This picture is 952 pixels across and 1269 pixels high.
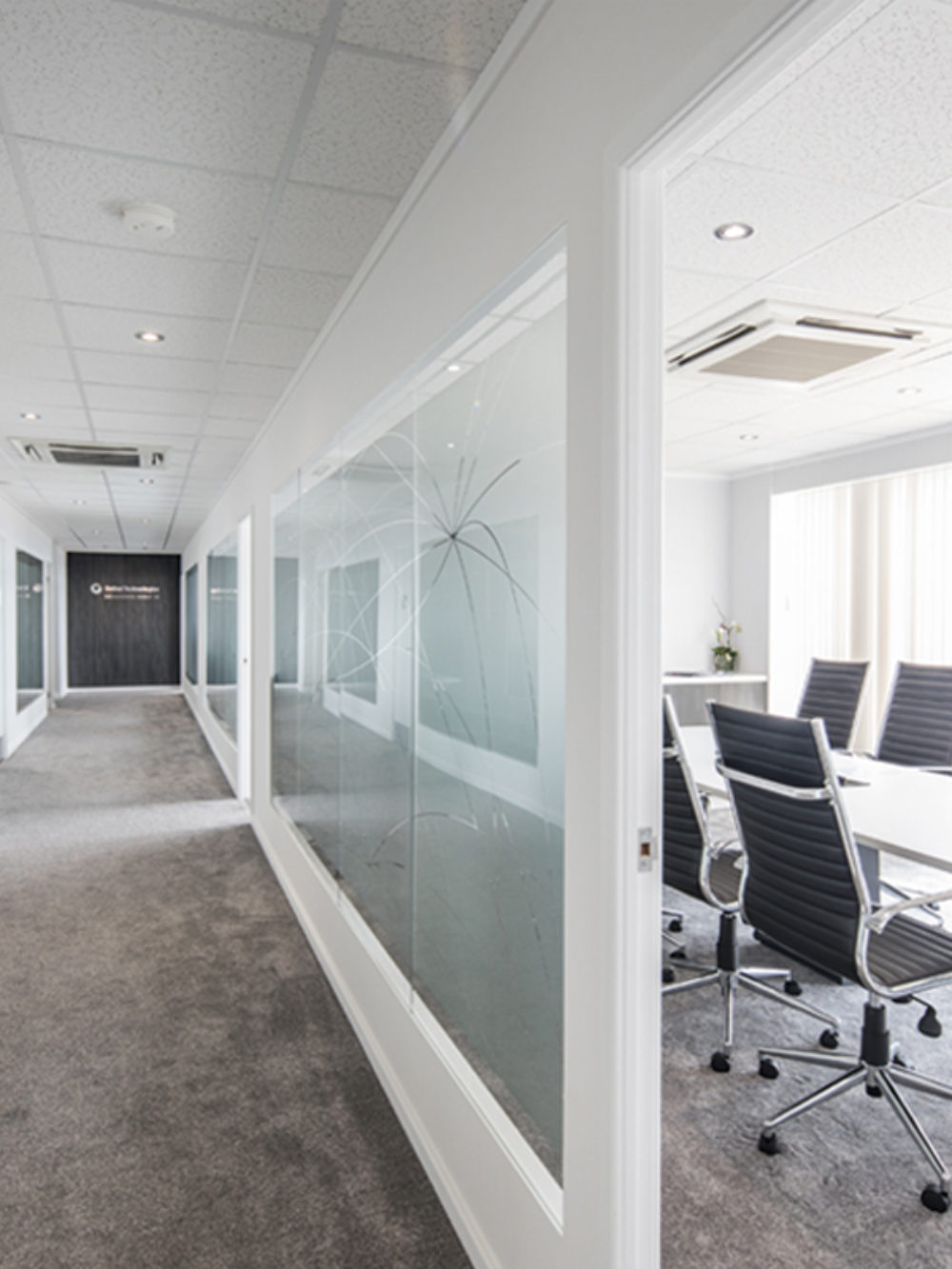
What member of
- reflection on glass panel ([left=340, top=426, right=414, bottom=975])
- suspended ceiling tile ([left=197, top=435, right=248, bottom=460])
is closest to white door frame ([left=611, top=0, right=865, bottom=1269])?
reflection on glass panel ([left=340, top=426, right=414, bottom=975])

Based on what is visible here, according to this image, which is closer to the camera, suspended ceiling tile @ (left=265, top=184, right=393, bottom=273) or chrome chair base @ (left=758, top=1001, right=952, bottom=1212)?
chrome chair base @ (left=758, top=1001, right=952, bottom=1212)

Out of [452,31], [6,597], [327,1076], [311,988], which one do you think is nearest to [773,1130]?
[327,1076]

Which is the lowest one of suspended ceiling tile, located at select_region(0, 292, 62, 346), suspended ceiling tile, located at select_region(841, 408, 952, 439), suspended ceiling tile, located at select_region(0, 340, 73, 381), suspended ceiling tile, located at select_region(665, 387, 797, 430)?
suspended ceiling tile, located at select_region(0, 292, 62, 346)

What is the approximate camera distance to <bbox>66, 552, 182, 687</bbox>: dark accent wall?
53.5ft

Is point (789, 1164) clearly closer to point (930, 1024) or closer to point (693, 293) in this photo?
point (930, 1024)

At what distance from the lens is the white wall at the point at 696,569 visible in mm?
7387

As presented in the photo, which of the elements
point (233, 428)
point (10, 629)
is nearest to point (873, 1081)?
point (233, 428)

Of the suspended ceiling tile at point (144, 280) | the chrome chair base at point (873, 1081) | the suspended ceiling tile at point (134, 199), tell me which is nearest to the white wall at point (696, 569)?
the suspended ceiling tile at point (144, 280)

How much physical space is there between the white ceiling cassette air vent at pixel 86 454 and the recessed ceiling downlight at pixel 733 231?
4366 millimetres

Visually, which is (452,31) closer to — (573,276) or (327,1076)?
(573,276)

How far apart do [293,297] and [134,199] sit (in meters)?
0.75

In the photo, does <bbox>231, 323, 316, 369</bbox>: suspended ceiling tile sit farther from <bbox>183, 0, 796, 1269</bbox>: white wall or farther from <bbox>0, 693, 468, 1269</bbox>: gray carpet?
<bbox>0, 693, 468, 1269</bbox>: gray carpet

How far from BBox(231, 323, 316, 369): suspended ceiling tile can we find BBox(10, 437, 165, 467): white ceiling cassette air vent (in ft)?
7.87

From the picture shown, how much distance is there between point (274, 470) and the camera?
4887 mm
